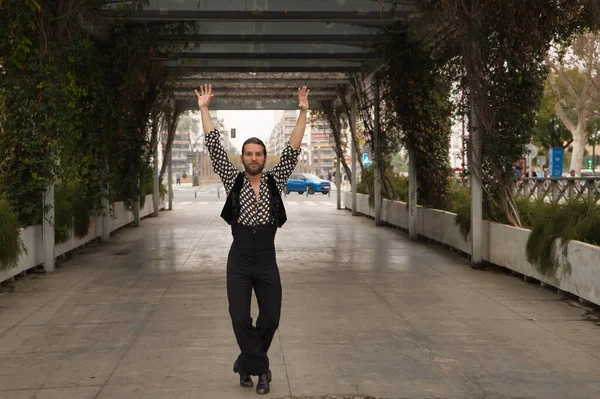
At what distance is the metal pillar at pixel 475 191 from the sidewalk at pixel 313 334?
343 millimetres

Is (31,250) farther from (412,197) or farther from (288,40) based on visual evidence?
(412,197)

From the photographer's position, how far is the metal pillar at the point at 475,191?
13008mm

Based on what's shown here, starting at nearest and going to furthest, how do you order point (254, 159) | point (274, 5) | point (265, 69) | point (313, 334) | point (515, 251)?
1. point (254, 159)
2. point (313, 334)
3. point (515, 251)
4. point (274, 5)
5. point (265, 69)

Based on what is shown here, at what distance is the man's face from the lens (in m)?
5.57

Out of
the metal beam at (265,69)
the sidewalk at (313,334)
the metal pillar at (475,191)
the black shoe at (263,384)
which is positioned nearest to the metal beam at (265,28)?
the metal beam at (265,69)

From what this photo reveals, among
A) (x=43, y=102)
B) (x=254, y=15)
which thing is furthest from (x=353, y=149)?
(x=43, y=102)

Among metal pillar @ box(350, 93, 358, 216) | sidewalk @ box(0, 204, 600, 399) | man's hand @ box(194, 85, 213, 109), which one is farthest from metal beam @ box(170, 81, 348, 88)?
man's hand @ box(194, 85, 213, 109)

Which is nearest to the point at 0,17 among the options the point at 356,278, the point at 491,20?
the point at 356,278

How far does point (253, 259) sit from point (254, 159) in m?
0.70

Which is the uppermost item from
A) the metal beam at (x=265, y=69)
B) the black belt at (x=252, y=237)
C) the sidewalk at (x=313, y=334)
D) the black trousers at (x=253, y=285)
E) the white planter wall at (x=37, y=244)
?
the metal beam at (x=265, y=69)

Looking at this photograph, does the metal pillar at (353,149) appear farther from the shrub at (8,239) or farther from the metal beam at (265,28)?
the shrub at (8,239)

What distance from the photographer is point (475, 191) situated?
13.1 m

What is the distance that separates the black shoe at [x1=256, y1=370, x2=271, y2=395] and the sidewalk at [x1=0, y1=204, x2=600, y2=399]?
0.07 meters

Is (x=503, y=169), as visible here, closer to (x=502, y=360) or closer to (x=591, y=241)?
(x=591, y=241)
